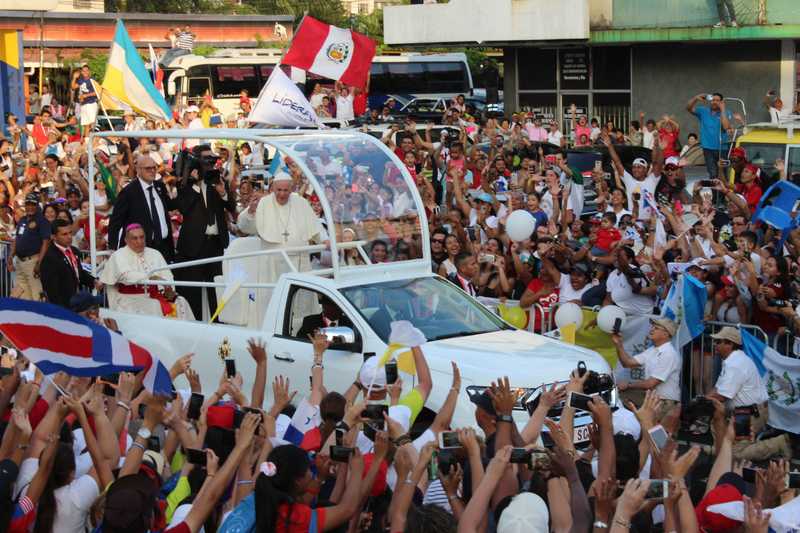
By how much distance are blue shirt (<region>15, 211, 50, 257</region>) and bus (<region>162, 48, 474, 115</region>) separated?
20.2m

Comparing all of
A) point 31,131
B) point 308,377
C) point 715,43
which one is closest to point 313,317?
point 308,377

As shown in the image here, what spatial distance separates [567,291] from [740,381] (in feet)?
8.23

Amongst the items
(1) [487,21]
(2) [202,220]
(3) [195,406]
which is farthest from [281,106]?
(1) [487,21]

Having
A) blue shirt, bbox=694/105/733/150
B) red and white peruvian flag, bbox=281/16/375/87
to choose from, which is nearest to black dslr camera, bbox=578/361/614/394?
red and white peruvian flag, bbox=281/16/375/87

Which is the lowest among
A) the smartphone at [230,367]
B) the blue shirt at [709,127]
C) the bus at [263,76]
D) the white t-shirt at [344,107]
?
the smartphone at [230,367]

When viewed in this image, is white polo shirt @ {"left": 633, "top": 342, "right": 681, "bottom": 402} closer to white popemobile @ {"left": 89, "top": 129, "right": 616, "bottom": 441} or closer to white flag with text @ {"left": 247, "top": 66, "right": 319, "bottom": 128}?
white popemobile @ {"left": 89, "top": 129, "right": 616, "bottom": 441}

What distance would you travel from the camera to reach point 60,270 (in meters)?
13.3

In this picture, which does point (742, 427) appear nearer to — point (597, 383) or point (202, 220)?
point (597, 383)

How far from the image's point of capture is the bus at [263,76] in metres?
38.9

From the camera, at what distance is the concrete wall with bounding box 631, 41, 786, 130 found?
27.1 m

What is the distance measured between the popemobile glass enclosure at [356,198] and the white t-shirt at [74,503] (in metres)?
4.95

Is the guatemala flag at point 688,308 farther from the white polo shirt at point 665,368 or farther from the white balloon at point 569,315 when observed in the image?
the white balloon at point 569,315

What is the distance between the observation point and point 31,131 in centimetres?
2598

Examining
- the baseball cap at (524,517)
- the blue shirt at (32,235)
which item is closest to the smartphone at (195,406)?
the baseball cap at (524,517)
